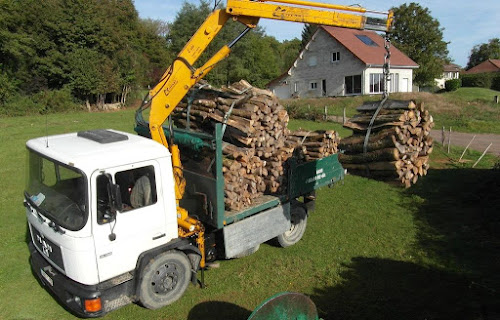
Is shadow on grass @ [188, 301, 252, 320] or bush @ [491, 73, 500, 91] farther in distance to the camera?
bush @ [491, 73, 500, 91]

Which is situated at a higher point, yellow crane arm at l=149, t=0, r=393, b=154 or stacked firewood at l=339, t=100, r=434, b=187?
yellow crane arm at l=149, t=0, r=393, b=154

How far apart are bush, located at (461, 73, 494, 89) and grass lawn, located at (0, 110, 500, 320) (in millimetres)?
49717

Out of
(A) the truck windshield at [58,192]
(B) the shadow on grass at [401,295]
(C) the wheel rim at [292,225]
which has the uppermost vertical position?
(A) the truck windshield at [58,192]

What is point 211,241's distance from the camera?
6172mm

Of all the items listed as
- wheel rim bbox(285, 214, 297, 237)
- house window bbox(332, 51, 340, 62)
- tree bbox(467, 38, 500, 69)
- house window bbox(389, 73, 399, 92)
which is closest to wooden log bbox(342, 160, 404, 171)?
wheel rim bbox(285, 214, 297, 237)

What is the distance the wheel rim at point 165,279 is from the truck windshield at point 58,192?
1.42 metres

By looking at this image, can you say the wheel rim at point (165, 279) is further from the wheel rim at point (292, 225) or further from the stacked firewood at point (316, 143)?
the stacked firewood at point (316, 143)

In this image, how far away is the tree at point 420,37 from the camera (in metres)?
46.7

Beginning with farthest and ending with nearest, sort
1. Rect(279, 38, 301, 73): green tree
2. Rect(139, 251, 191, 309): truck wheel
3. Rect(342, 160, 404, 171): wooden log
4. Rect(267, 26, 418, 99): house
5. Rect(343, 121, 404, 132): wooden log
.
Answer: Rect(279, 38, 301, 73): green tree < Rect(267, 26, 418, 99): house < Rect(342, 160, 404, 171): wooden log < Rect(343, 121, 404, 132): wooden log < Rect(139, 251, 191, 309): truck wheel

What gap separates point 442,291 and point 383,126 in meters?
5.14

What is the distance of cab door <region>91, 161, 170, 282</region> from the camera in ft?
15.7

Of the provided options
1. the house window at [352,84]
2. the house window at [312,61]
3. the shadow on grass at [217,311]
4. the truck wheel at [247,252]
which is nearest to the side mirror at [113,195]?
the shadow on grass at [217,311]

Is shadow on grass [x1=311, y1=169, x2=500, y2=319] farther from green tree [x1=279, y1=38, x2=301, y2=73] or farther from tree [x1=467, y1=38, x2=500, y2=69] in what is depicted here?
tree [x1=467, y1=38, x2=500, y2=69]

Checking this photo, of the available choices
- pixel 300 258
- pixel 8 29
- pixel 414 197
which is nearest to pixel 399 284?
pixel 300 258
